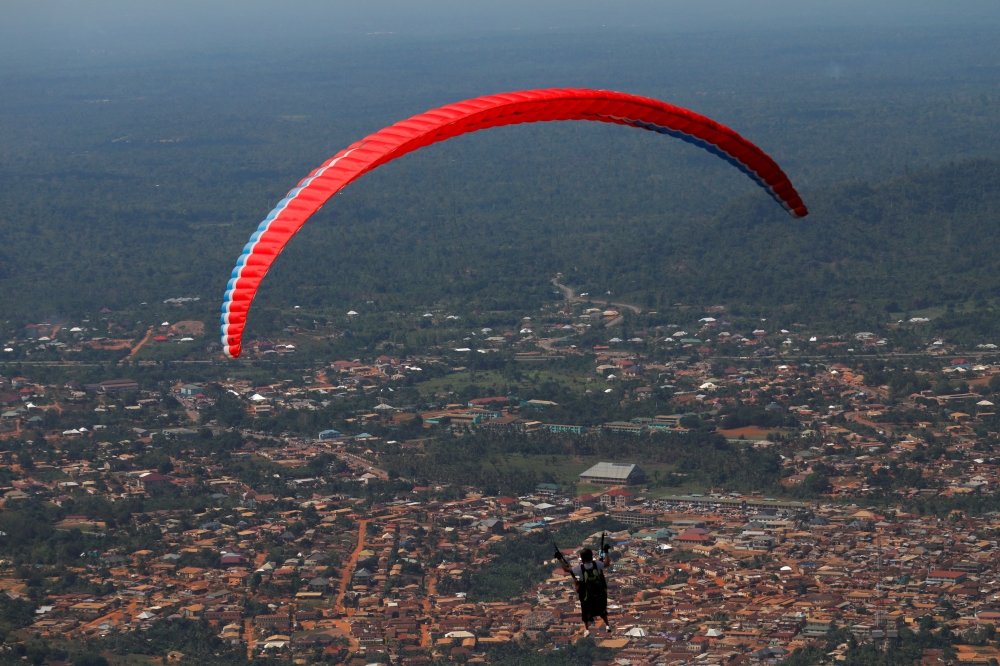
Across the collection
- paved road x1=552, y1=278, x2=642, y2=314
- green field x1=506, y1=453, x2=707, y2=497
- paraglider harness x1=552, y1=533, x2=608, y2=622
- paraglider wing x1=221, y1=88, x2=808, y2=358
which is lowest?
paved road x1=552, y1=278, x2=642, y2=314

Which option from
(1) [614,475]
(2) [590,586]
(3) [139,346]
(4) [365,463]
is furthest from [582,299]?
(2) [590,586]

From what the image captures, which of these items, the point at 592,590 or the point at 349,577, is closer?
the point at 592,590

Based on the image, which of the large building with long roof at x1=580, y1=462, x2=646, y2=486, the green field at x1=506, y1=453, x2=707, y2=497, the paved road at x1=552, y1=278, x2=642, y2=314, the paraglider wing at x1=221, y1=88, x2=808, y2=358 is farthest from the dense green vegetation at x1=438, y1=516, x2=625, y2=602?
the paved road at x1=552, y1=278, x2=642, y2=314

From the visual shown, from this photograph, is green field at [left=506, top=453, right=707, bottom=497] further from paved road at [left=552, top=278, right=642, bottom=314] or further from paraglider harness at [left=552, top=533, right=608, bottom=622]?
paraglider harness at [left=552, top=533, right=608, bottom=622]

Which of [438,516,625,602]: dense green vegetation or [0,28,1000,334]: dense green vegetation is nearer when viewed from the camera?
[438,516,625,602]: dense green vegetation

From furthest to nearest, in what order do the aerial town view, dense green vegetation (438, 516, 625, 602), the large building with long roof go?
1. the large building with long roof
2. dense green vegetation (438, 516, 625, 602)
3. the aerial town view

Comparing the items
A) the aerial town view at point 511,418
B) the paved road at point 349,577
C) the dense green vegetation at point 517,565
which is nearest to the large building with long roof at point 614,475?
the aerial town view at point 511,418

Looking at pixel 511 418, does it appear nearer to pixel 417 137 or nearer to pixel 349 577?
pixel 349 577
